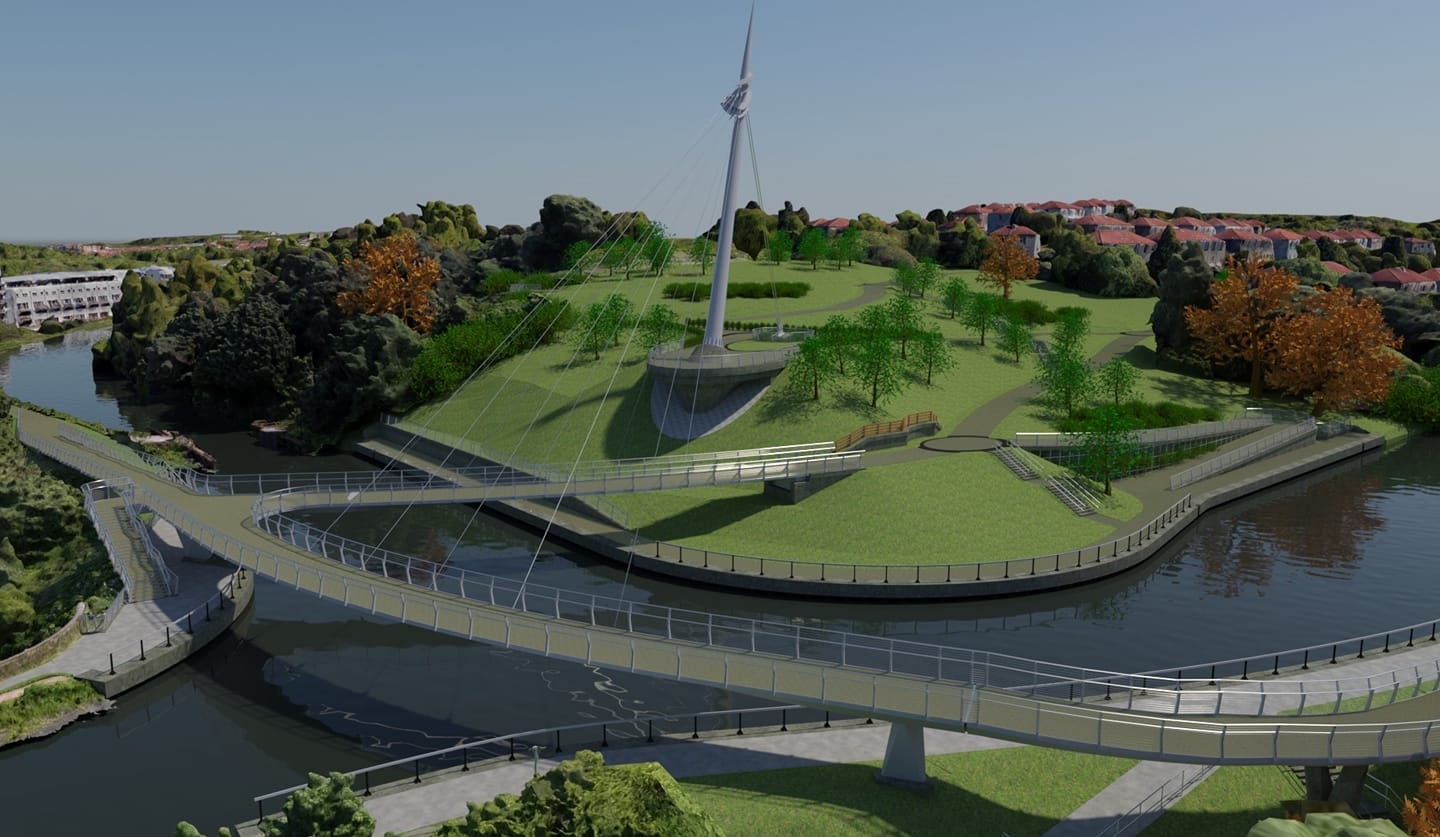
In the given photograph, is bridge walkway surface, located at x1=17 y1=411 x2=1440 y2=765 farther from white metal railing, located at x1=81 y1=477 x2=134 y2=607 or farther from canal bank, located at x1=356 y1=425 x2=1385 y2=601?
white metal railing, located at x1=81 y1=477 x2=134 y2=607

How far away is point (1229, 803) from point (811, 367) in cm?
4129

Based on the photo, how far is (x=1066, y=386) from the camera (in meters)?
72.4

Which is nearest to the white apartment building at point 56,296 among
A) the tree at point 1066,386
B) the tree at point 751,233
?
the tree at point 751,233

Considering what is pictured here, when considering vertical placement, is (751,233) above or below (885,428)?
above

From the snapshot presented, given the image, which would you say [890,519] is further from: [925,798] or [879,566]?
[925,798]

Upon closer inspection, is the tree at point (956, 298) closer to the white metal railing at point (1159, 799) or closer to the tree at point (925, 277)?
the tree at point (925, 277)

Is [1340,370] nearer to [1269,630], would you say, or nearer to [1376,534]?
[1376,534]

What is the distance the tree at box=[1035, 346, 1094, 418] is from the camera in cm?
7212

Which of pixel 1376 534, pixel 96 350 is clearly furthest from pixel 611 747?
pixel 96 350

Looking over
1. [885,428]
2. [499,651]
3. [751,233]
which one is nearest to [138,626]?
[499,651]

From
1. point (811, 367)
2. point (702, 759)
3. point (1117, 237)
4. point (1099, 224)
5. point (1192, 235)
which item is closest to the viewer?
point (702, 759)

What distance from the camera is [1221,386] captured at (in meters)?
87.8

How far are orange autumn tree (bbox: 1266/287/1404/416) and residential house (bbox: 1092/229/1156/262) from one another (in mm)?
90665

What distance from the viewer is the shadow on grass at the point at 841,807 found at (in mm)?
26109
